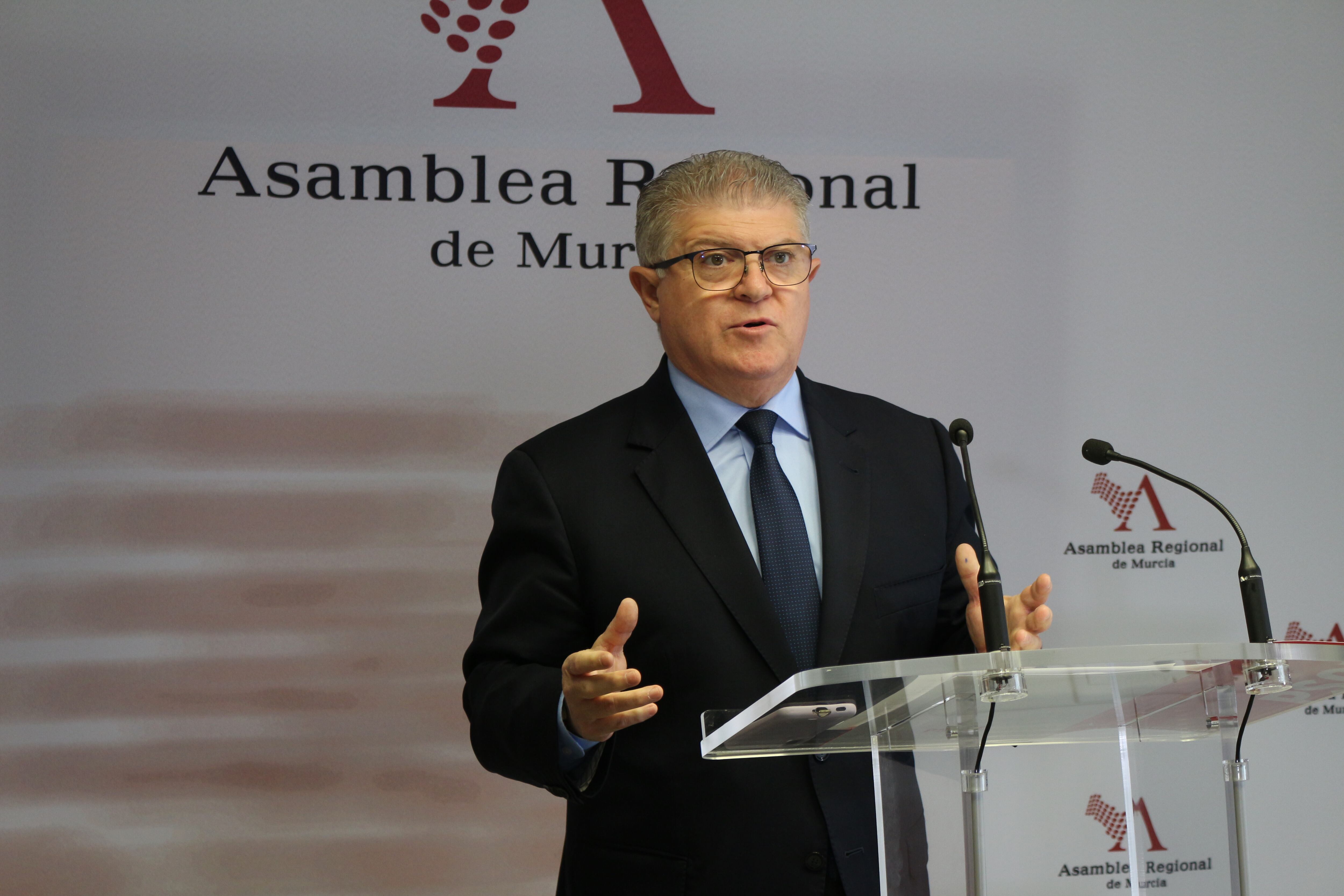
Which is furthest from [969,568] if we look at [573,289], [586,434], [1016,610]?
[573,289]

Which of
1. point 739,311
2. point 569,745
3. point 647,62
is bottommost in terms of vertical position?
point 569,745

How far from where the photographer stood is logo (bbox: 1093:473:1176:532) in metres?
2.98

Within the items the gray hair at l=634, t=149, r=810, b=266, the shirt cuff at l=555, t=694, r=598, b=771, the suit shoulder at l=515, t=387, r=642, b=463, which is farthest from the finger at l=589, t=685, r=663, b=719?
the gray hair at l=634, t=149, r=810, b=266

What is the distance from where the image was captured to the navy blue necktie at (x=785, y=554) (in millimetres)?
1890

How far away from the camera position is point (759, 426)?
6.68ft

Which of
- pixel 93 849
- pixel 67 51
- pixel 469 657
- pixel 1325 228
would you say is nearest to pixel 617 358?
pixel 469 657

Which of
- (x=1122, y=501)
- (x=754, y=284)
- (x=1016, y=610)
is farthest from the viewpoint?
(x=1122, y=501)

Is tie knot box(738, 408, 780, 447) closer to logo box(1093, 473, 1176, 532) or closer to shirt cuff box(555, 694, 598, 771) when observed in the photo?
shirt cuff box(555, 694, 598, 771)

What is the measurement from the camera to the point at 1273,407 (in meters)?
3.07

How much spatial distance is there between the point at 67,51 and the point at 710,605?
6.91 ft

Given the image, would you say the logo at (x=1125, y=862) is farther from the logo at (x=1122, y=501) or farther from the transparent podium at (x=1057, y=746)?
the logo at (x=1122, y=501)

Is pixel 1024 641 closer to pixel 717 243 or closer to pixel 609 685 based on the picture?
pixel 609 685

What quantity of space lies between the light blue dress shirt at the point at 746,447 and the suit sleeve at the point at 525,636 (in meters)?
0.30

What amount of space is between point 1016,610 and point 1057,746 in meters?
0.22
